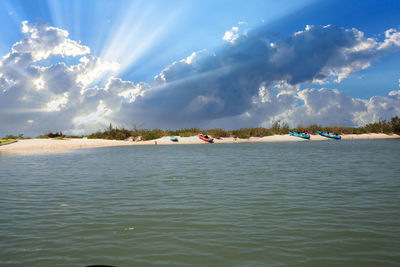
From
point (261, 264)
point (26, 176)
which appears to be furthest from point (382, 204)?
point (26, 176)

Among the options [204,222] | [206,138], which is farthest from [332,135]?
[204,222]

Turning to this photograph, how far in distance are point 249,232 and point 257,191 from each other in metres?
3.51

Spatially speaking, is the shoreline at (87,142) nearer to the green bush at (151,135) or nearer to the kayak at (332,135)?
the kayak at (332,135)

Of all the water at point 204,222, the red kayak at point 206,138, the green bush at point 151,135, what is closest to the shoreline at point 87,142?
the red kayak at point 206,138

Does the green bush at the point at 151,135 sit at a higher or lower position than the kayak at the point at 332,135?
higher

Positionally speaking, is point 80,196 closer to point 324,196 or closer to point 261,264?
point 261,264

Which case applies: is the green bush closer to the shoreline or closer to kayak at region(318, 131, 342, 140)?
the shoreline

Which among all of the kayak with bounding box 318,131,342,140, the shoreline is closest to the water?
the shoreline

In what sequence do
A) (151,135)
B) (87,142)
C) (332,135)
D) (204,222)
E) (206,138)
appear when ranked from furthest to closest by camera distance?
1. (332,135)
2. (151,135)
3. (206,138)
4. (87,142)
5. (204,222)

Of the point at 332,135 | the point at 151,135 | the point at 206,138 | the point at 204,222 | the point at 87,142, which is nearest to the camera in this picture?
the point at 204,222

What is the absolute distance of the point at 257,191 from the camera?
8.56m

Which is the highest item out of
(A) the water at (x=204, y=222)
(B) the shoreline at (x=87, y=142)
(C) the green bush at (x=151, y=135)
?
(C) the green bush at (x=151, y=135)

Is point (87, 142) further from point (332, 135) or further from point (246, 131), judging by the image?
point (332, 135)

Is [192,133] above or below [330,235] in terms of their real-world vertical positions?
above
